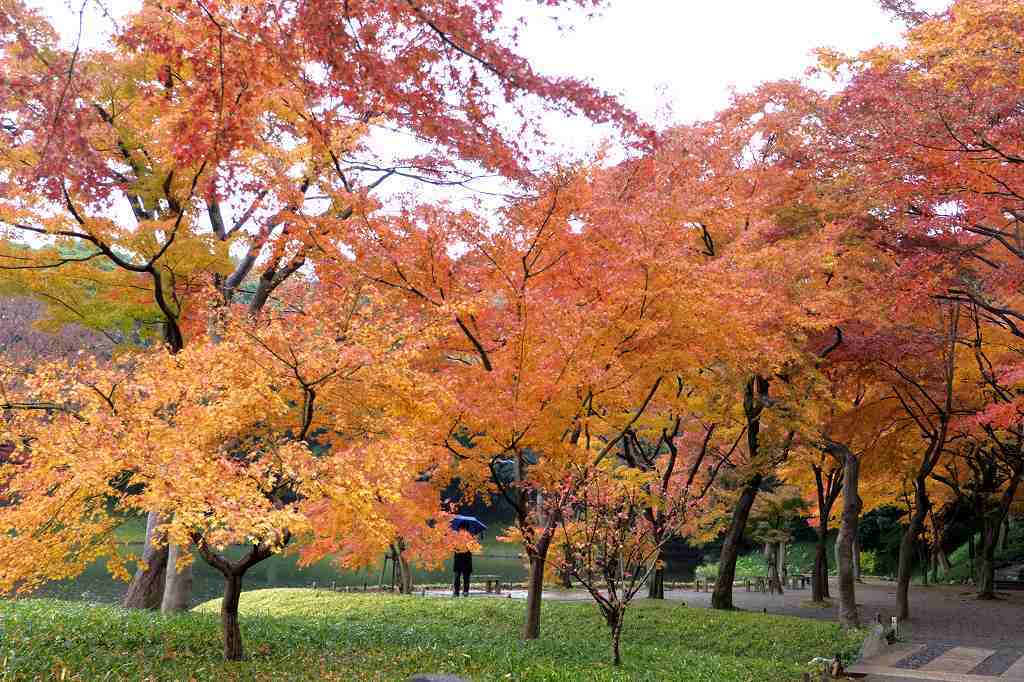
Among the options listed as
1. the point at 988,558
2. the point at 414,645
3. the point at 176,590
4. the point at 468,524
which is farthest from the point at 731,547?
the point at 176,590

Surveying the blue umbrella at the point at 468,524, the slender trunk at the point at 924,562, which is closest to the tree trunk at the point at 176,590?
the blue umbrella at the point at 468,524

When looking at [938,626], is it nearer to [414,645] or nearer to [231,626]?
[414,645]

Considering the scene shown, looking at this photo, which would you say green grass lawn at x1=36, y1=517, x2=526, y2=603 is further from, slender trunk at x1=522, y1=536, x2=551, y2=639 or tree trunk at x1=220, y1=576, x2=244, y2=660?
tree trunk at x1=220, y1=576, x2=244, y2=660

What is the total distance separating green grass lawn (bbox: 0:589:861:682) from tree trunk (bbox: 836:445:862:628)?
53cm

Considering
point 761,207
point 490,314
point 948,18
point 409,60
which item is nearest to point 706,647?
point 490,314

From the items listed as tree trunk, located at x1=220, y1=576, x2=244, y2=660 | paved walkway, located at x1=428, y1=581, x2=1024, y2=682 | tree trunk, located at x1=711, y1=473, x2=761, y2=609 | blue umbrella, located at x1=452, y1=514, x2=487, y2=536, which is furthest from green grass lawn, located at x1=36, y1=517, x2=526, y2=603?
tree trunk, located at x1=220, y1=576, x2=244, y2=660

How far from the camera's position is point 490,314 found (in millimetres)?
11469

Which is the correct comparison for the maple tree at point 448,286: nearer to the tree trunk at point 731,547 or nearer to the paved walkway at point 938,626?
the tree trunk at point 731,547

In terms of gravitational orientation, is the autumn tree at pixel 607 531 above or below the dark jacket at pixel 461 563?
above

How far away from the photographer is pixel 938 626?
Result: 53.1 feet

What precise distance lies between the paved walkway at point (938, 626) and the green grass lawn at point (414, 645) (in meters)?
1.11

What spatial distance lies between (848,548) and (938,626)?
13.0ft

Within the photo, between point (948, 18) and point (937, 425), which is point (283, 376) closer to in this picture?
point (948, 18)

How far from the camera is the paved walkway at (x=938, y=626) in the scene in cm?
1088
